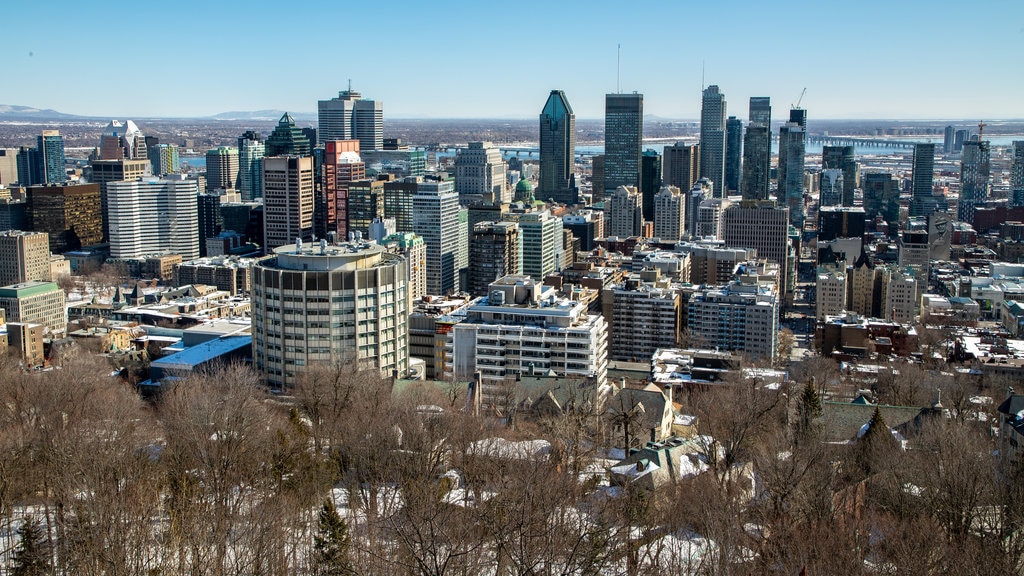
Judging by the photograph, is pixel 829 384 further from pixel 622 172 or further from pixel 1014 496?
pixel 622 172

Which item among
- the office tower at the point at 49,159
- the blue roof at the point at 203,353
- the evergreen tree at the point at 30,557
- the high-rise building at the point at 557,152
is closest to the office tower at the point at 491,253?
the blue roof at the point at 203,353

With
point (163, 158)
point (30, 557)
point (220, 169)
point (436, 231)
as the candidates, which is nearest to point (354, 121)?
point (220, 169)

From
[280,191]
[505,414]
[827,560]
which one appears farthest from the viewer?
[280,191]

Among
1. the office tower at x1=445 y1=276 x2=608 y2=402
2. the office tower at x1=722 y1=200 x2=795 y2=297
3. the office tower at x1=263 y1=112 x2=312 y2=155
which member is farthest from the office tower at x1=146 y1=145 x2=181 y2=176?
the office tower at x1=445 y1=276 x2=608 y2=402

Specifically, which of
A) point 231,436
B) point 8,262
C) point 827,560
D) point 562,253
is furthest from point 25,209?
point 827,560

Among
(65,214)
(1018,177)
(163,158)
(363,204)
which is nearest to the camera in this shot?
(363,204)

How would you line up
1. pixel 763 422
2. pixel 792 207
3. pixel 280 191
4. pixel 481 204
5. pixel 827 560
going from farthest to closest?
1. pixel 792 207
2. pixel 481 204
3. pixel 280 191
4. pixel 763 422
5. pixel 827 560

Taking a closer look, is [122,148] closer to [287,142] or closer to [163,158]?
[163,158]
